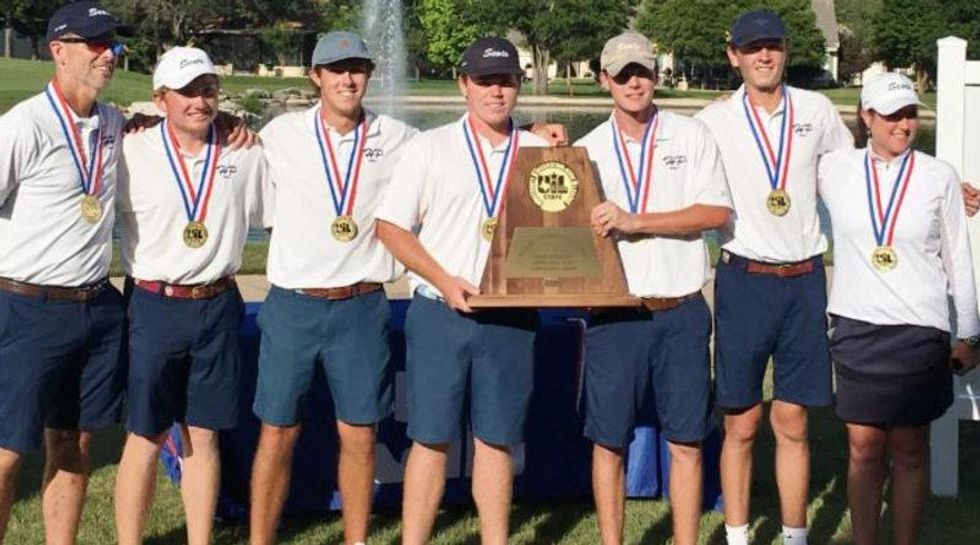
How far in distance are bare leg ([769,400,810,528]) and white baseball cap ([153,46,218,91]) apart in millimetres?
2651

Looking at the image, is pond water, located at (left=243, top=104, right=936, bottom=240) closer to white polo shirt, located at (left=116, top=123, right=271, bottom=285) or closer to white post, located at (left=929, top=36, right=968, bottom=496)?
white post, located at (left=929, top=36, right=968, bottom=496)

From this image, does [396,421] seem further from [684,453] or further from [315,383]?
[684,453]

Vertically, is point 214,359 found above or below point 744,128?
below

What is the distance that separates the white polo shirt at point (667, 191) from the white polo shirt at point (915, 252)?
495 millimetres

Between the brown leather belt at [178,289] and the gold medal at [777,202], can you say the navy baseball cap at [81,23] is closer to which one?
the brown leather belt at [178,289]

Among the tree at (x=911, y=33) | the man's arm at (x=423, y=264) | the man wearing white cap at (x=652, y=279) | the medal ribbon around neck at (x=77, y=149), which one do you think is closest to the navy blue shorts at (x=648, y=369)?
Result: the man wearing white cap at (x=652, y=279)

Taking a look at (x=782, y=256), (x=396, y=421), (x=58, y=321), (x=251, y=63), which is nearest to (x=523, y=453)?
(x=396, y=421)

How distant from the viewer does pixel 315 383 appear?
636cm

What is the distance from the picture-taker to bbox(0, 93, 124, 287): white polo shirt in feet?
16.7

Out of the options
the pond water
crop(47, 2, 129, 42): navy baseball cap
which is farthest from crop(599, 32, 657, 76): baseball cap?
the pond water

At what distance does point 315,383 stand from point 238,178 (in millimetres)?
1266

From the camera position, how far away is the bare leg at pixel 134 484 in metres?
5.50

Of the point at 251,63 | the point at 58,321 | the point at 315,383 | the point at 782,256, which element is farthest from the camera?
the point at 251,63

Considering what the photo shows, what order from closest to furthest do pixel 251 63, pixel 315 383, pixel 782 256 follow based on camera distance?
pixel 782 256 → pixel 315 383 → pixel 251 63
